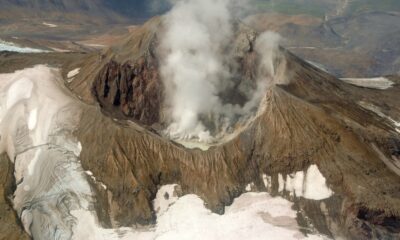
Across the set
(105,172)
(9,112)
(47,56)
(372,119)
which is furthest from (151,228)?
(47,56)

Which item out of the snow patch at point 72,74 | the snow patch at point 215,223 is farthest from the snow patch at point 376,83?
the snow patch at point 72,74

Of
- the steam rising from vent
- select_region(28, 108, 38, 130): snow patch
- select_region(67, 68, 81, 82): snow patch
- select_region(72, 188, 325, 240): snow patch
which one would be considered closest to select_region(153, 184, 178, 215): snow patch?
select_region(72, 188, 325, 240): snow patch

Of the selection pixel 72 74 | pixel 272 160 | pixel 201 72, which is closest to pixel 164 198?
pixel 272 160

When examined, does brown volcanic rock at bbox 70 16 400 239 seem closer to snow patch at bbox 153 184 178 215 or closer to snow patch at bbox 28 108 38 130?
snow patch at bbox 153 184 178 215

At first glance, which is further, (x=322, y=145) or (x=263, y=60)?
(x=263, y=60)

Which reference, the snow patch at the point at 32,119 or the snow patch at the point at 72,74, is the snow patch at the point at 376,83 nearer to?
the snow patch at the point at 72,74

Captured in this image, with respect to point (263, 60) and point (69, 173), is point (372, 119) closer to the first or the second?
point (263, 60)
